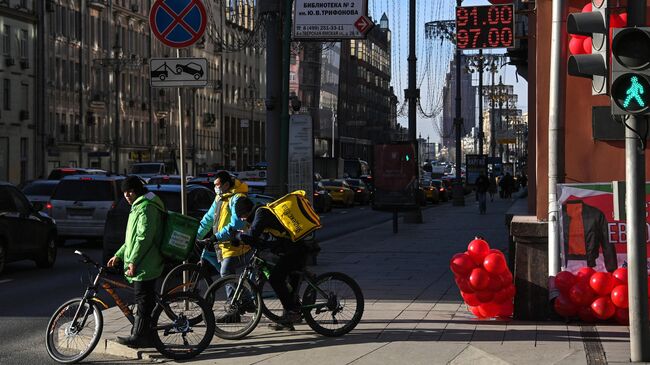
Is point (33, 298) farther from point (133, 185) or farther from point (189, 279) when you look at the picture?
point (133, 185)

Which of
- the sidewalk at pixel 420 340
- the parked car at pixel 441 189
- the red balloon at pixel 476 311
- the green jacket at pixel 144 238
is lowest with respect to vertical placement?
the parked car at pixel 441 189

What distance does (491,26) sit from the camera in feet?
73.6

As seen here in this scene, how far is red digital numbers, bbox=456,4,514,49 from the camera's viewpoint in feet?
73.4

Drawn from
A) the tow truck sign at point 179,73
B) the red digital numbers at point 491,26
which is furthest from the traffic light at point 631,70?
the red digital numbers at point 491,26

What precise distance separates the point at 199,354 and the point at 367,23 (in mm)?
8734

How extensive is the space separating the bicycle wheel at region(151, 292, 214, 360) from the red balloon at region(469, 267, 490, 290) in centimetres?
307

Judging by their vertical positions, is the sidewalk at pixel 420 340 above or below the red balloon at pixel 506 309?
below

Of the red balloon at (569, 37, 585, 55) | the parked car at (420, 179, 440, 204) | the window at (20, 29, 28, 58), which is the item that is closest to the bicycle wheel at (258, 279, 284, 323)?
the red balloon at (569, 37, 585, 55)

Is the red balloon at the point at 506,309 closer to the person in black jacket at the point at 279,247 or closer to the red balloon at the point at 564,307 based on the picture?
the red balloon at the point at 564,307

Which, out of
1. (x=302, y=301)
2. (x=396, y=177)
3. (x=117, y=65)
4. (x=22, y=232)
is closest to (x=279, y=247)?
(x=302, y=301)

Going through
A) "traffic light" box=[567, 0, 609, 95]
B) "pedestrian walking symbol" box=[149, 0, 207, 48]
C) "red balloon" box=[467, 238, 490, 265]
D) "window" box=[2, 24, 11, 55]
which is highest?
"window" box=[2, 24, 11, 55]

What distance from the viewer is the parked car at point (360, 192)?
212 ft

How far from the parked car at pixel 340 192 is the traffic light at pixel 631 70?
49.8 m

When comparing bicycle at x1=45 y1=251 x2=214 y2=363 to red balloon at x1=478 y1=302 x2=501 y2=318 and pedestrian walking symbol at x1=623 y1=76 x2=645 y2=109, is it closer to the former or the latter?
red balloon at x1=478 y1=302 x2=501 y2=318
